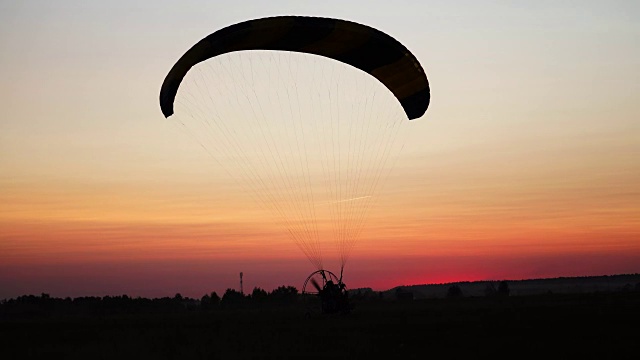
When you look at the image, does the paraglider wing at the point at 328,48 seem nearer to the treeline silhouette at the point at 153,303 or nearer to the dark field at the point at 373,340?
the dark field at the point at 373,340

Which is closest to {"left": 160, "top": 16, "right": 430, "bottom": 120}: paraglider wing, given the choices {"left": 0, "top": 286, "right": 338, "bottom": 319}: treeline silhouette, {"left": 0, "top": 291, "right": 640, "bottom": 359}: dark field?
{"left": 0, "top": 291, "right": 640, "bottom": 359}: dark field

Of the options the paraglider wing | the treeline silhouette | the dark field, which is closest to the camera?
the dark field

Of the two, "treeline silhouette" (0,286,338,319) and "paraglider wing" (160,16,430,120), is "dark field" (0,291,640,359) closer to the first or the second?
"paraglider wing" (160,16,430,120)

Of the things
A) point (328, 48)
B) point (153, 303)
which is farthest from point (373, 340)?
point (153, 303)

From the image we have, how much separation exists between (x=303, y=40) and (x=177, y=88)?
3888 millimetres

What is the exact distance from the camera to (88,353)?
24.6 meters

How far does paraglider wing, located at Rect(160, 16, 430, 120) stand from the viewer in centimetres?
2431

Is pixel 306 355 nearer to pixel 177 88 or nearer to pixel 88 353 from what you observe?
pixel 88 353

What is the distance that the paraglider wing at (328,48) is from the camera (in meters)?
24.3

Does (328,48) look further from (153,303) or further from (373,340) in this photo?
(153,303)

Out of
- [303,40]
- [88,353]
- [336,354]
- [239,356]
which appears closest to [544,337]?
[336,354]

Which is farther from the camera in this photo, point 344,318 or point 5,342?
point 344,318

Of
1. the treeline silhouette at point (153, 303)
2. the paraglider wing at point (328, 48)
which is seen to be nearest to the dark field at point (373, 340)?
the paraglider wing at point (328, 48)

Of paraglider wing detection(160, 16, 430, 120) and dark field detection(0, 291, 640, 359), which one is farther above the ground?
paraglider wing detection(160, 16, 430, 120)
